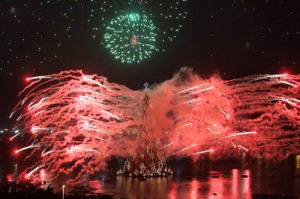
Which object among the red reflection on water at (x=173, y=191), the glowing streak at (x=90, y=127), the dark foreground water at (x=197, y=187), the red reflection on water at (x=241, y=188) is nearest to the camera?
the red reflection on water at (x=241, y=188)

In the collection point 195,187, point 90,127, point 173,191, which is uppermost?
point 90,127

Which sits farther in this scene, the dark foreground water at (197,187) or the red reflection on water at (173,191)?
the dark foreground water at (197,187)

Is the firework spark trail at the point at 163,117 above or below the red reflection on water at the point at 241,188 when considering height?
above

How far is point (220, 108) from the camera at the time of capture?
4106cm

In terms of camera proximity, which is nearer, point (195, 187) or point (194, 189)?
point (194, 189)

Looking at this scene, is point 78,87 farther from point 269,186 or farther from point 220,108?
point 269,186

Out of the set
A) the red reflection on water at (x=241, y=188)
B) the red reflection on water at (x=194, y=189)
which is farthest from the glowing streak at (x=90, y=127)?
the red reflection on water at (x=241, y=188)

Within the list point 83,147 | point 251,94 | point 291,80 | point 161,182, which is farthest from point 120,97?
point 291,80

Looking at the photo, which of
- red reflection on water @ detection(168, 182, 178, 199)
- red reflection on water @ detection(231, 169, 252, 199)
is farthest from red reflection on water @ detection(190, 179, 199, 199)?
red reflection on water @ detection(231, 169, 252, 199)

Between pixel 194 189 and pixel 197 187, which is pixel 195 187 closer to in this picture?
pixel 197 187

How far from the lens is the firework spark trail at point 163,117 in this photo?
3684 centimetres

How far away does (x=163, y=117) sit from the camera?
46562 millimetres

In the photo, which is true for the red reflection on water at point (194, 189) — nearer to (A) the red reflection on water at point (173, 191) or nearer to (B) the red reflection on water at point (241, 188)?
(A) the red reflection on water at point (173, 191)

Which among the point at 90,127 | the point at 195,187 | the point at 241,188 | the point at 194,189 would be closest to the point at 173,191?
the point at 194,189
